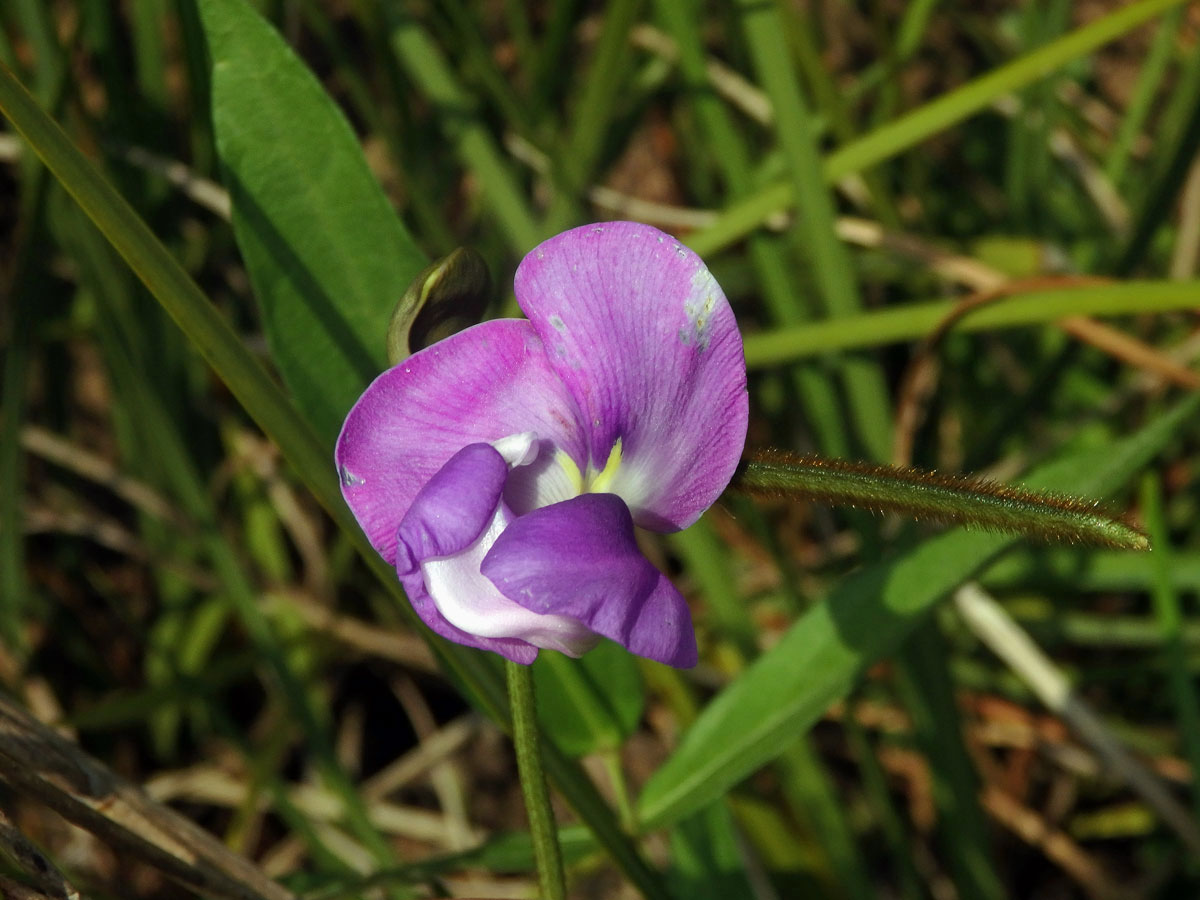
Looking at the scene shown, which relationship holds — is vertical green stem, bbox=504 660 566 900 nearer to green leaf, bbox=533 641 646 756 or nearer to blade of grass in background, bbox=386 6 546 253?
green leaf, bbox=533 641 646 756

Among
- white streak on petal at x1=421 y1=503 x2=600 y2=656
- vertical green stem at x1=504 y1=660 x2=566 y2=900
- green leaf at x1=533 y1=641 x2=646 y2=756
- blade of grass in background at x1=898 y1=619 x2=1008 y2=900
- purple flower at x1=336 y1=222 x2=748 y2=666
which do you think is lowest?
blade of grass in background at x1=898 y1=619 x2=1008 y2=900

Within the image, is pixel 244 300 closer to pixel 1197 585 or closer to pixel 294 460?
pixel 294 460

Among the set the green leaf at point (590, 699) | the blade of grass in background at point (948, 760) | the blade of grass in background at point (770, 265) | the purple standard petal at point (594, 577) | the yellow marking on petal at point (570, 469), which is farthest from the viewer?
the blade of grass in background at point (770, 265)

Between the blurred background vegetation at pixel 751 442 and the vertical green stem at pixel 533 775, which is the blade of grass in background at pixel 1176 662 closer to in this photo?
the blurred background vegetation at pixel 751 442

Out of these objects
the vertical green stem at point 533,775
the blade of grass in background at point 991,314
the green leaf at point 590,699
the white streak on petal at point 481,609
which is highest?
the white streak on petal at point 481,609

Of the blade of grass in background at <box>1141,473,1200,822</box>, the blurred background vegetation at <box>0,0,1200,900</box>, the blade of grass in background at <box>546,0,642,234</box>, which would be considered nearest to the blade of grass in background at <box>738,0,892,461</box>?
the blurred background vegetation at <box>0,0,1200,900</box>

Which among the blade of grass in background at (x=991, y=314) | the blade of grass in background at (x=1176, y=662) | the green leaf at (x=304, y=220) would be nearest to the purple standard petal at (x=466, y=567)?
the green leaf at (x=304, y=220)

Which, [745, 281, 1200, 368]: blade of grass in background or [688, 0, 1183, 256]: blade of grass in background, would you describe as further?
[688, 0, 1183, 256]: blade of grass in background
